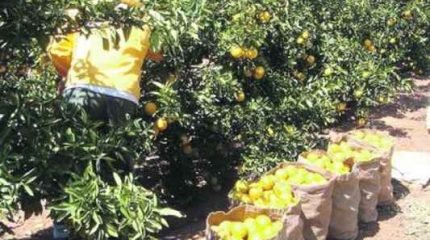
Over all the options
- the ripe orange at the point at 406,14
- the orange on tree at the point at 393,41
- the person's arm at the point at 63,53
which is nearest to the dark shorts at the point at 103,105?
the person's arm at the point at 63,53

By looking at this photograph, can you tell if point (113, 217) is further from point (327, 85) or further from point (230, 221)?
point (327, 85)

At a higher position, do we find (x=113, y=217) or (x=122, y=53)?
(x=122, y=53)

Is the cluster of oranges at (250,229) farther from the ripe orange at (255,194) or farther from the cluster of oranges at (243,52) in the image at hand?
the cluster of oranges at (243,52)

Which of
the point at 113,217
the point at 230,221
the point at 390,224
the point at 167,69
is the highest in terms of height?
the point at 167,69

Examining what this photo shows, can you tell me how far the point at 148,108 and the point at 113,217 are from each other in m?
1.36

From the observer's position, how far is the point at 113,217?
3.49 metres

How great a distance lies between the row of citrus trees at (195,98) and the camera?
132 inches

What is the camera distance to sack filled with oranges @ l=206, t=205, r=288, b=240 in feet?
12.7

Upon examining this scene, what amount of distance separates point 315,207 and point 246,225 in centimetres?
64

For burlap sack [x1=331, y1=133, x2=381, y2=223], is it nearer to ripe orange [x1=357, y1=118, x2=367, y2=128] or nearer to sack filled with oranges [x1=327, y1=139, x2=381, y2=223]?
sack filled with oranges [x1=327, y1=139, x2=381, y2=223]

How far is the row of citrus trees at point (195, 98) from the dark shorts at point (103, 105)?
12 centimetres

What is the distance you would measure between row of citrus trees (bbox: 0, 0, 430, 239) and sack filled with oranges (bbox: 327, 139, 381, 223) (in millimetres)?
449

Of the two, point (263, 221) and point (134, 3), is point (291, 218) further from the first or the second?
point (134, 3)

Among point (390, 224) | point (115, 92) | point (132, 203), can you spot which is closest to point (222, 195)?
point (390, 224)
